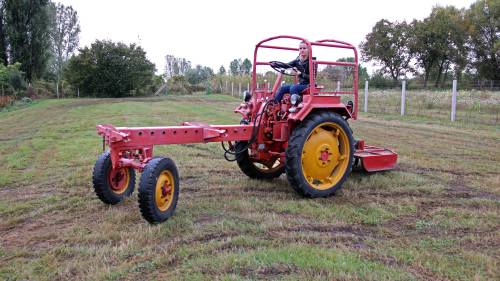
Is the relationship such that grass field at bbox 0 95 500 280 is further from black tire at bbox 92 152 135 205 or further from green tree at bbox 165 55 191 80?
green tree at bbox 165 55 191 80

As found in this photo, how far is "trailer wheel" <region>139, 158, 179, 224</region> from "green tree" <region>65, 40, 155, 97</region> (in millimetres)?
32707

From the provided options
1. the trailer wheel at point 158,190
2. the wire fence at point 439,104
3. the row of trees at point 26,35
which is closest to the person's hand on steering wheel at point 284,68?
the trailer wheel at point 158,190

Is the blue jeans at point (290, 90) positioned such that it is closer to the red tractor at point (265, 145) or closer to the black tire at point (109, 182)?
the red tractor at point (265, 145)

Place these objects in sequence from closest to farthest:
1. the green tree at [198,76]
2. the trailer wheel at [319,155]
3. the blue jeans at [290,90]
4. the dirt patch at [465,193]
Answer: the trailer wheel at [319,155] → the dirt patch at [465,193] → the blue jeans at [290,90] → the green tree at [198,76]

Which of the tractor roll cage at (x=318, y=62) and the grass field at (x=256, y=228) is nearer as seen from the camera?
the grass field at (x=256, y=228)

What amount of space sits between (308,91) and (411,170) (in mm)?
2599

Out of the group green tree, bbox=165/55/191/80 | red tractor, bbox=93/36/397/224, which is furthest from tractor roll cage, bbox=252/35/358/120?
green tree, bbox=165/55/191/80

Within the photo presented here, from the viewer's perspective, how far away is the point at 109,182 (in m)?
5.20

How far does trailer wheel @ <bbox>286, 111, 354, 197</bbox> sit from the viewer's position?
5395 mm

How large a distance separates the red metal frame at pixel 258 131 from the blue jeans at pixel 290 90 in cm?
9

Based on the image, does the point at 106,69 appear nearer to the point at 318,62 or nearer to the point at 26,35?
the point at 26,35

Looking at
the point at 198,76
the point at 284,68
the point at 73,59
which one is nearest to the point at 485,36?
the point at 198,76

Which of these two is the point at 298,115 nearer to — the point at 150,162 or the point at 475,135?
the point at 150,162

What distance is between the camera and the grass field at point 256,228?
3.54 m
